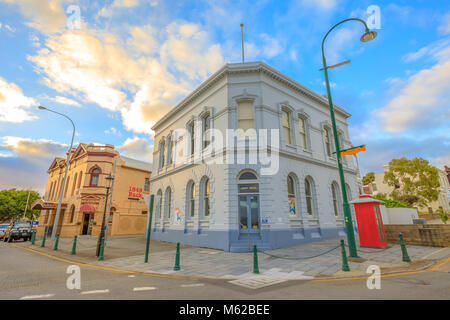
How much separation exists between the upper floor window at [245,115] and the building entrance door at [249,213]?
4.65 meters

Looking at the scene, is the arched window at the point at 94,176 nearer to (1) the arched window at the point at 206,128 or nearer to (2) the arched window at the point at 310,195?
(1) the arched window at the point at 206,128

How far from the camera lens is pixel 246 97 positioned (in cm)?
1470

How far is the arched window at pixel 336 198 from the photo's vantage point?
17691mm

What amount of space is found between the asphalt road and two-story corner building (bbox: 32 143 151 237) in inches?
755

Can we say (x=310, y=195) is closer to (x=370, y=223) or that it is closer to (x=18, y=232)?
(x=370, y=223)

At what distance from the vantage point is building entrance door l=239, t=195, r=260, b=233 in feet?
42.4

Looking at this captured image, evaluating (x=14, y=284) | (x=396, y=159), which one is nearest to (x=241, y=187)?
(x=14, y=284)

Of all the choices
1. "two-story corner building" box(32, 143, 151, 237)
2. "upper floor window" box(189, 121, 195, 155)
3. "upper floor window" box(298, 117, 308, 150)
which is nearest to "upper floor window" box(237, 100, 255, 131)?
"upper floor window" box(298, 117, 308, 150)

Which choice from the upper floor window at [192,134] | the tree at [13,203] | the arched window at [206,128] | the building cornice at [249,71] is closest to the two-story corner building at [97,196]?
the upper floor window at [192,134]

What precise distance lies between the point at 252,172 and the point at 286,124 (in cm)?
522

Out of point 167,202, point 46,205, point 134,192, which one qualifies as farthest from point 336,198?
point 46,205

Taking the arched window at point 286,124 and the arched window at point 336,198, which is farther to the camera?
the arched window at point 336,198

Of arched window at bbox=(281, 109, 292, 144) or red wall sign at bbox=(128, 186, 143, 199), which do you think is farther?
red wall sign at bbox=(128, 186, 143, 199)

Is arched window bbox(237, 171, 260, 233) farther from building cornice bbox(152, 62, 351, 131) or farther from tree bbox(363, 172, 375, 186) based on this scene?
tree bbox(363, 172, 375, 186)
